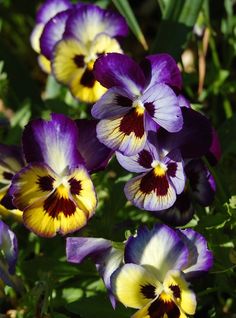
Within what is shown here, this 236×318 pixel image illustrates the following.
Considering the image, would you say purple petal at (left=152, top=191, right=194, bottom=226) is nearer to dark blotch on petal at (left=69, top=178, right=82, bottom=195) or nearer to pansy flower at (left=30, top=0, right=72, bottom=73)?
dark blotch on petal at (left=69, top=178, right=82, bottom=195)

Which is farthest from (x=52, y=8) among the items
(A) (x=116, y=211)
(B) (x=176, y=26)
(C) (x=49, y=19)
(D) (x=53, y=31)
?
(A) (x=116, y=211)

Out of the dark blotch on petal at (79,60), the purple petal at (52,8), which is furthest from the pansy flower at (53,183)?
the purple petal at (52,8)

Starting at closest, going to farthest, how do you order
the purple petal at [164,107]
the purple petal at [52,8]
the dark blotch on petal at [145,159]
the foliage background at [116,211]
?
the purple petal at [164,107] < the dark blotch on petal at [145,159] < the foliage background at [116,211] < the purple petal at [52,8]

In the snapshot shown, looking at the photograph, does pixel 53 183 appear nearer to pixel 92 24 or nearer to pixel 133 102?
pixel 133 102

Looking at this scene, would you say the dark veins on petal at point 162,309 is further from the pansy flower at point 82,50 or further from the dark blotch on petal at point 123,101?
the pansy flower at point 82,50

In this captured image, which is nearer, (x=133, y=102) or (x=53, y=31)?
(x=133, y=102)

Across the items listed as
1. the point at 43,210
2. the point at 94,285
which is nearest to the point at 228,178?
the point at 94,285

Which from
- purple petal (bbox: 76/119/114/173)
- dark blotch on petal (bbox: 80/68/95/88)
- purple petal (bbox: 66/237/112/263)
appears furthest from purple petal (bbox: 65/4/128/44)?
purple petal (bbox: 66/237/112/263)
